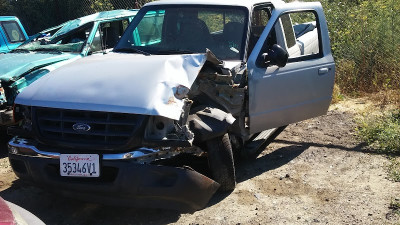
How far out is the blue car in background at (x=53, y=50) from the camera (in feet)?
19.8

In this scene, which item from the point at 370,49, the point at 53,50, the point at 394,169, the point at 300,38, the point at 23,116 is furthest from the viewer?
the point at 370,49

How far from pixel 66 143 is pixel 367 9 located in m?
8.12

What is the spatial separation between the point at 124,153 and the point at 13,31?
6458 mm

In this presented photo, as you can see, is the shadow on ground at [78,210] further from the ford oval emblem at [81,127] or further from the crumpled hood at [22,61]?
the crumpled hood at [22,61]

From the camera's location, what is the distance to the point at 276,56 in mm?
4895

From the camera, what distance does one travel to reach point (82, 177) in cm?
382

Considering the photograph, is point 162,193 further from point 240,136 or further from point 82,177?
point 240,136

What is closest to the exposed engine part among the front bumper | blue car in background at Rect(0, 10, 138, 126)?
the front bumper

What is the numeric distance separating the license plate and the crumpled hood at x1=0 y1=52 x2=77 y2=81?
107 inches

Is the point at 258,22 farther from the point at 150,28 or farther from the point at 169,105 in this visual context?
the point at 169,105

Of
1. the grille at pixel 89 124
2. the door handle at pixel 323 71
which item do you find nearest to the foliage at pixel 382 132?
the door handle at pixel 323 71

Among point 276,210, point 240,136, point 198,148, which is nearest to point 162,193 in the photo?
point 198,148

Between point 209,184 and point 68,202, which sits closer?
point 209,184

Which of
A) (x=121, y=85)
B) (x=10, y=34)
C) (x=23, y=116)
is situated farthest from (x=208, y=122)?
(x=10, y=34)
